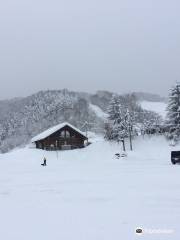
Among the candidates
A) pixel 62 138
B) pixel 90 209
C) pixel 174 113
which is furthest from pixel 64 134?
pixel 90 209

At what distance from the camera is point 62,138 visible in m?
77.0

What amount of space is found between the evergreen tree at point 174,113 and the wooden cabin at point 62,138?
1850cm

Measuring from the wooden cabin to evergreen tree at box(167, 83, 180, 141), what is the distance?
1850cm

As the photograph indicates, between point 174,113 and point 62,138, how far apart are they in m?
22.4

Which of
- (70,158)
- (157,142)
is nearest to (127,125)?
(157,142)

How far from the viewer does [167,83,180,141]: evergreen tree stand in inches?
2527

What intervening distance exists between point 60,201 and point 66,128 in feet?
186

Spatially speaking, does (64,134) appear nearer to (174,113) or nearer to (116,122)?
(116,122)

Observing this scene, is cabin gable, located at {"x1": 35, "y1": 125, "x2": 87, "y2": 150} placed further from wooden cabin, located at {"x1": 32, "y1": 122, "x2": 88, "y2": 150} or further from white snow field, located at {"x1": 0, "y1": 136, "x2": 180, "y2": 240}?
white snow field, located at {"x1": 0, "y1": 136, "x2": 180, "y2": 240}

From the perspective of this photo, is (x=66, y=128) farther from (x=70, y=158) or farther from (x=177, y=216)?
(x=177, y=216)

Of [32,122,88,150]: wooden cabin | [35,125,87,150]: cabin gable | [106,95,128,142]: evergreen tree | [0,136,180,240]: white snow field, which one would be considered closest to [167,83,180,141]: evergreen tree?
[106,95,128,142]: evergreen tree

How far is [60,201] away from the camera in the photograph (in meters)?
20.9

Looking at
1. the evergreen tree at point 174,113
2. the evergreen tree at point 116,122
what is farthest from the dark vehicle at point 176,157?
the evergreen tree at point 116,122

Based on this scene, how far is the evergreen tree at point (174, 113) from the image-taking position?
2527 inches
